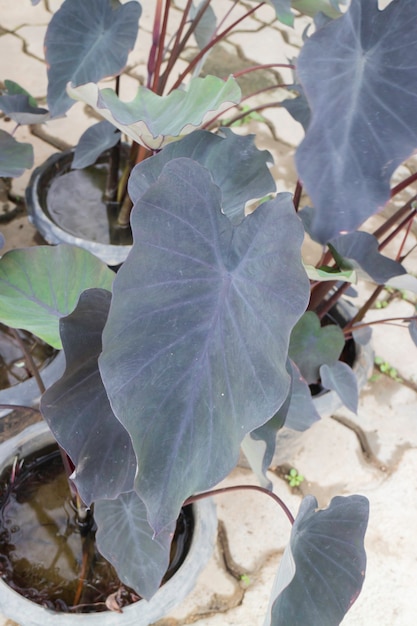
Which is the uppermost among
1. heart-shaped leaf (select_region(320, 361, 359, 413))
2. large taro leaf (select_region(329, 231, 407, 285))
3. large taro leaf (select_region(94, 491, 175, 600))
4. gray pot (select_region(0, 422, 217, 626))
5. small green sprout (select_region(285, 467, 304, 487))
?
large taro leaf (select_region(329, 231, 407, 285))

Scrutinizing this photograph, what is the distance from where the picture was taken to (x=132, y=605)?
2.96ft

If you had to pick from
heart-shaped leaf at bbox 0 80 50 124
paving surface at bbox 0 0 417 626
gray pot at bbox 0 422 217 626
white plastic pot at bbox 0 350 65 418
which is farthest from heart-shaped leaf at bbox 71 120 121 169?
gray pot at bbox 0 422 217 626

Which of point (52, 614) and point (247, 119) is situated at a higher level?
point (247, 119)

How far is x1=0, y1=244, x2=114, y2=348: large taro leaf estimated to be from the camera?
830 mm

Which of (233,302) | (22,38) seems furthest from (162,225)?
(22,38)

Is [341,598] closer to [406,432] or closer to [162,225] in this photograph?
[162,225]

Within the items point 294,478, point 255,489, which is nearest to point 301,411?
point 255,489

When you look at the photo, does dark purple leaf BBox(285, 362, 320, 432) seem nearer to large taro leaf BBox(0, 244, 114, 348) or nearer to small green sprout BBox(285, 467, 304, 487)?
large taro leaf BBox(0, 244, 114, 348)

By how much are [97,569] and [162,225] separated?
0.65 metres

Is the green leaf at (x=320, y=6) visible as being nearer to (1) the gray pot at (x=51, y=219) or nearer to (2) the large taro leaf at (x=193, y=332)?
(1) the gray pot at (x=51, y=219)

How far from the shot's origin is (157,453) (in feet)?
1.83

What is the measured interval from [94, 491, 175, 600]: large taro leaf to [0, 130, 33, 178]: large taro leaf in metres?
0.60

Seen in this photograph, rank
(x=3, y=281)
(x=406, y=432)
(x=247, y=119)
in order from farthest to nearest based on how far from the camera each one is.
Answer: (x=247, y=119), (x=406, y=432), (x=3, y=281)

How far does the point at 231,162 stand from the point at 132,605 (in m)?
0.61
